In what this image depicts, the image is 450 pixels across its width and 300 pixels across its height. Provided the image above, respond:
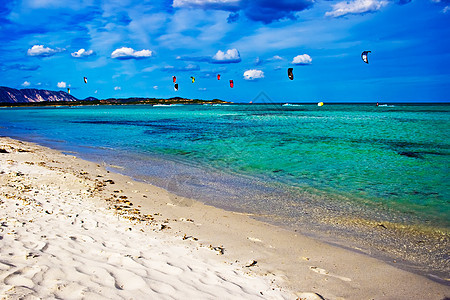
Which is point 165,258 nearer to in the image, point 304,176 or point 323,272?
point 323,272

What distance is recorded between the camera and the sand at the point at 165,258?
416 cm

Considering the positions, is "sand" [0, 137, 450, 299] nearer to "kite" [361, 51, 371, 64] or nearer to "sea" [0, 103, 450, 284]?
"sea" [0, 103, 450, 284]

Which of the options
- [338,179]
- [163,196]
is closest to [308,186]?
[338,179]

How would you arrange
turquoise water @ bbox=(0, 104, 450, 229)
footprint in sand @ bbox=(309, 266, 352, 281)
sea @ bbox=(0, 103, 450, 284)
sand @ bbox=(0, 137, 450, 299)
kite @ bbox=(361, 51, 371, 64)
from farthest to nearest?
1. kite @ bbox=(361, 51, 371, 64)
2. turquoise water @ bbox=(0, 104, 450, 229)
3. sea @ bbox=(0, 103, 450, 284)
4. footprint in sand @ bbox=(309, 266, 352, 281)
5. sand @ bbox=(0, 137, 450, 299)

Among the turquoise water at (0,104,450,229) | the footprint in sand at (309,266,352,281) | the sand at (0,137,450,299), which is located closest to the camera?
the sand at (0,137,450,299)

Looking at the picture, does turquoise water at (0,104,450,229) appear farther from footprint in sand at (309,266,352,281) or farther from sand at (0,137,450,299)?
footprint in sand at (309,266,352,281)

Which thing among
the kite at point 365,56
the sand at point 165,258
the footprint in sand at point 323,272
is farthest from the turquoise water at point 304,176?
the kite at point 365,56

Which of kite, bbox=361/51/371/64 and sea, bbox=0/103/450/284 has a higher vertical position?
kite, bbox=361/51/371/64

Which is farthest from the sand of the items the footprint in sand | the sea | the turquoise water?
the turquoise water

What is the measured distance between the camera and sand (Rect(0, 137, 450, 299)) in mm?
4156

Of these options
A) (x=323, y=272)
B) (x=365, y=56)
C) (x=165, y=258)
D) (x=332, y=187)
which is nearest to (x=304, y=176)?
(x=332, y=187)

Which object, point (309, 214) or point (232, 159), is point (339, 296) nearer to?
point (309, 214)

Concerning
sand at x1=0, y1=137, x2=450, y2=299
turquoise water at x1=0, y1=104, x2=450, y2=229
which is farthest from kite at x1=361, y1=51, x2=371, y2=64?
sand at x1=0, y1=137, x2=450, y2=299

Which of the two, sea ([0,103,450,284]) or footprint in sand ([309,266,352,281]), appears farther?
sea ([0,103,450,284])
